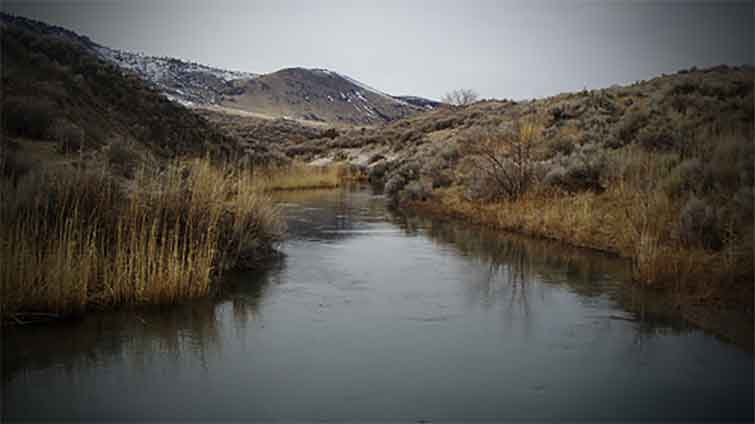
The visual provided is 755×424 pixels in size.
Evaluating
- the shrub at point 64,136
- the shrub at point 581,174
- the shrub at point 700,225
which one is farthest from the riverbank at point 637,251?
the shrub at point 64,136

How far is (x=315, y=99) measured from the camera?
136 metres

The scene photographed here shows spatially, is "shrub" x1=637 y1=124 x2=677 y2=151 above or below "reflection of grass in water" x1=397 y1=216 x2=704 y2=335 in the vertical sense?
above

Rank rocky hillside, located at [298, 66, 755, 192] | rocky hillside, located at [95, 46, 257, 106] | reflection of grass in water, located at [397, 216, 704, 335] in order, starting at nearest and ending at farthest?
reflection of grass in water, located at [397, 216, 704, 335], rocky hillside, located at [298, 66, 755, 192], rocky hillside, located at [95, 46, 257, 106]

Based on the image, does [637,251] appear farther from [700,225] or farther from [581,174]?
[581,174]

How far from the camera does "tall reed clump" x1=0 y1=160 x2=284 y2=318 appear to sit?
5.49 m

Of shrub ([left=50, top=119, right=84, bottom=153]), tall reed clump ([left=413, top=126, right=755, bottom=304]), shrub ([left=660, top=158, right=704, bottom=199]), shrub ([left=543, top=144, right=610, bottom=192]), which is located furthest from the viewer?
shrub ([left=543, top=144, right=610, bottom=192])

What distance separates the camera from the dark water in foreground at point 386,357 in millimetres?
4102

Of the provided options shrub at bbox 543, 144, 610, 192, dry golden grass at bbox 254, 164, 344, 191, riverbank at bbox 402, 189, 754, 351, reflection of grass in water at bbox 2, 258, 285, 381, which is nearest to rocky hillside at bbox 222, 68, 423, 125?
dry golden grass at bbox 254, 164, 344, 191

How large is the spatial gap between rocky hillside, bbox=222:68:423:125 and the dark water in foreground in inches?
4119

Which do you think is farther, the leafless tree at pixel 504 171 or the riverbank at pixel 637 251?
the leafless tree at pixel 504 171

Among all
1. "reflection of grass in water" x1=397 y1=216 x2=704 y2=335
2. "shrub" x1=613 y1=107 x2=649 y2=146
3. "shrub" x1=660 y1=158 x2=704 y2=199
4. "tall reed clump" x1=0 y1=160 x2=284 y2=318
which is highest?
"shrub" x1=613 y1=107 x2=649 y2=146

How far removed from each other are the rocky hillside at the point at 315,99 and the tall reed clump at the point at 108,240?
102865 millimetres

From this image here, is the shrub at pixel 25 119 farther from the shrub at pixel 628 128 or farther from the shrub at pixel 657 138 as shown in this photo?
the shrub at pixel 628 128

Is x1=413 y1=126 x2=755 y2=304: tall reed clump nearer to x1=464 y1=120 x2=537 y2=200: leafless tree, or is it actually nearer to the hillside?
x1=464 y1=120 x2=537 y2=200: leafless tree
